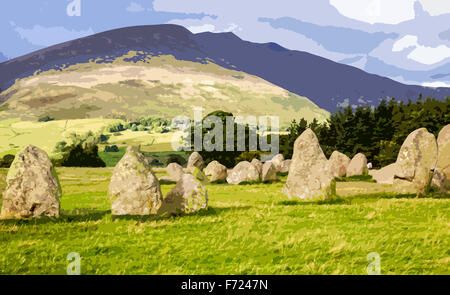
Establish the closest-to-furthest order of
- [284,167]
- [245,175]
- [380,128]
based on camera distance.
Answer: [245,175], [284,167], [380,128]

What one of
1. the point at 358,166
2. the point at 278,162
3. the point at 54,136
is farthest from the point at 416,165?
the point at 54,136

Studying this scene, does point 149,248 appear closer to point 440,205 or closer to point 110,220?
point 110,220

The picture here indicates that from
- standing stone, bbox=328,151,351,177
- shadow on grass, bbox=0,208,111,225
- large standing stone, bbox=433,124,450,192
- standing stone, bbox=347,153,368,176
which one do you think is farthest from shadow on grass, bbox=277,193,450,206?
standing stone, bbox=328,151,351,177

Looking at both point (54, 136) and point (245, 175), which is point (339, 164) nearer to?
point (245, 175)

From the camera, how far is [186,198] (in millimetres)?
15172

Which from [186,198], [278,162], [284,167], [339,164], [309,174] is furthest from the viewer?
[278,162]

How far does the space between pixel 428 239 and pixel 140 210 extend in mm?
9616

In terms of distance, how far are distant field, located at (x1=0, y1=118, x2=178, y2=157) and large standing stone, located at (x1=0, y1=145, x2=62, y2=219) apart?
313 ft

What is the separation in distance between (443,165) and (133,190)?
18725mm

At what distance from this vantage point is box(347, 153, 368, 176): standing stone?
126 feet

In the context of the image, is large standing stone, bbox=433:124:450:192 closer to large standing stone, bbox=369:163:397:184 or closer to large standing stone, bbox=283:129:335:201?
large standing stone, bbox=369:163:397:184

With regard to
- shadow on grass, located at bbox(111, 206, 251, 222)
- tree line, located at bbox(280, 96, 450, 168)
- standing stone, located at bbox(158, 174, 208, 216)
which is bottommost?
shadow on grass, located at bbox(111, 206, 251, 222)

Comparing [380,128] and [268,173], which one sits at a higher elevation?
[380,128]
